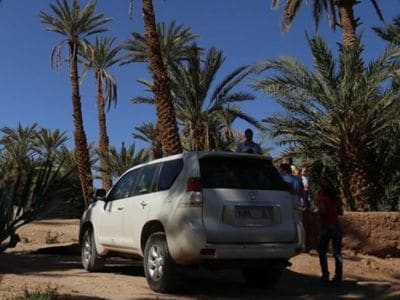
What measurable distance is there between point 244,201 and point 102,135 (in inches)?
1161

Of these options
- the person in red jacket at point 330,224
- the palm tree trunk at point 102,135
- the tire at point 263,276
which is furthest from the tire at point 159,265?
the palm tree trunk at point 102,135

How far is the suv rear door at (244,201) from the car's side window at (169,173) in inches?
16.0

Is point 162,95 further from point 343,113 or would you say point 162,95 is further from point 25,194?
point 25,194

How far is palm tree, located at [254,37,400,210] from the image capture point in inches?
629

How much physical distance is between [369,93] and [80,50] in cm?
2336

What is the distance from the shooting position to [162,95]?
20.0 m

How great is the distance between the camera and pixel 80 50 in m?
36.1

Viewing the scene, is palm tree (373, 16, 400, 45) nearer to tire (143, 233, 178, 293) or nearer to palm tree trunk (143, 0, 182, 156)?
palm tree trunk (143, 0, 182, 156)

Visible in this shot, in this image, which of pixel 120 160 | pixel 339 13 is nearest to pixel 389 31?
pixel 339 13

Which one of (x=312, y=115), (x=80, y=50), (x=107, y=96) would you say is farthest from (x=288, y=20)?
(x=107, y=96)

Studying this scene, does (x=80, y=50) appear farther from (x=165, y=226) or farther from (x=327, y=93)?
(x=165, y=226)

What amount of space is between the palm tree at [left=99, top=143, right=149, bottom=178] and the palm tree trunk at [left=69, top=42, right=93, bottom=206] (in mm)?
2739

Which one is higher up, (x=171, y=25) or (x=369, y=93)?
(x=171, y=25)

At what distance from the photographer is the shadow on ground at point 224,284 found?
351 inches
